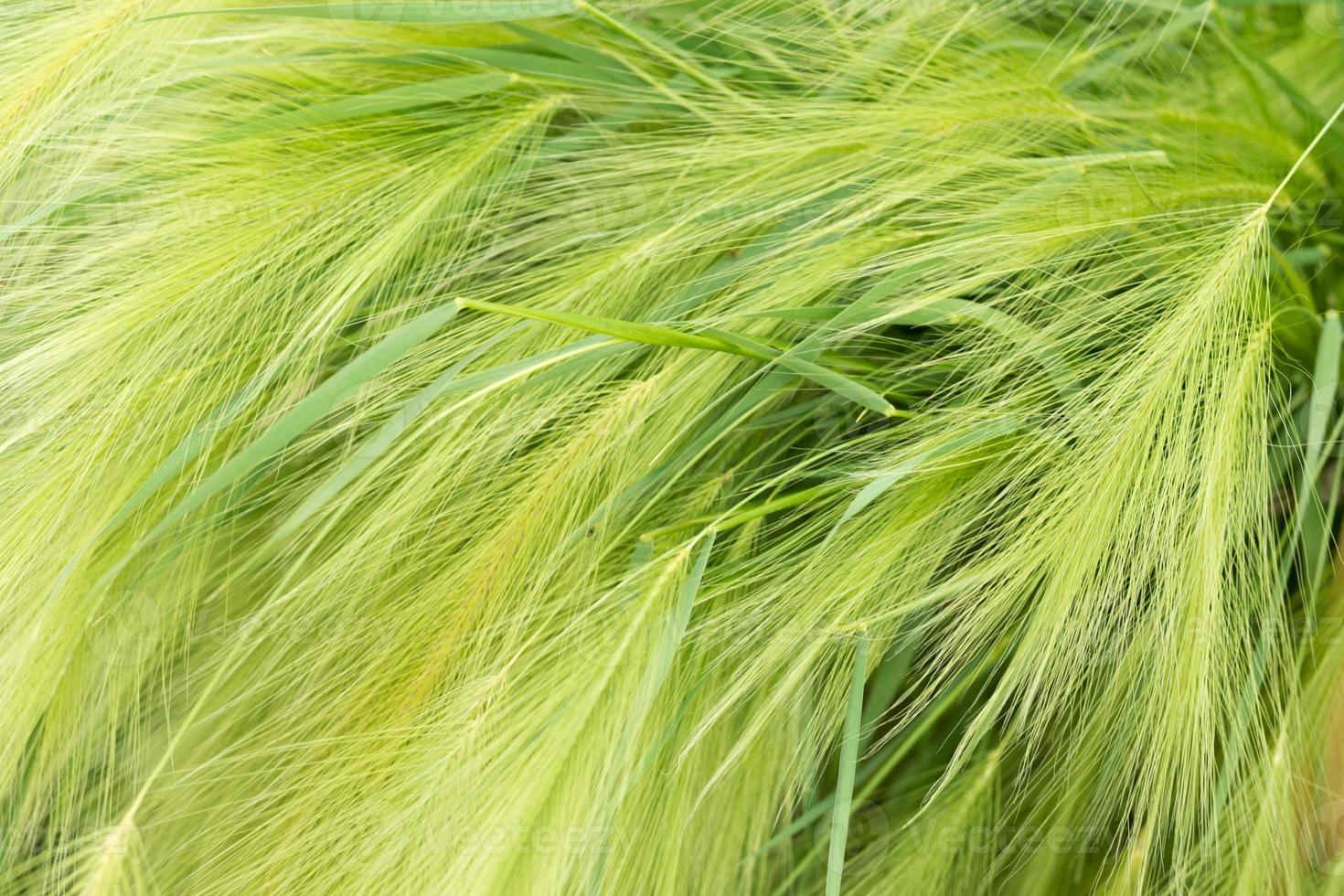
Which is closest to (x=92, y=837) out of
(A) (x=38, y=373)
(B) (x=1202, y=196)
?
(A) (x=38, y=373)

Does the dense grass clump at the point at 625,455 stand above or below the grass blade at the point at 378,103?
below

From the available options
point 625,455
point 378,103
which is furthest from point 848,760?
point 378,103

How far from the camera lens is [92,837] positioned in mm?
590

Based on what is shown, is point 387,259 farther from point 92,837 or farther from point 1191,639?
point 1191,639

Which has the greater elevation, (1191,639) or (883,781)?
(1191,639)

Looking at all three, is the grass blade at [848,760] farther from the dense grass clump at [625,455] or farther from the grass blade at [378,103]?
the grass blade at [378,103]

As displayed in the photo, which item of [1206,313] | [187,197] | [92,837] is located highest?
[187,197]

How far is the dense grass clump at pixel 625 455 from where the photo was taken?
22.1 inches

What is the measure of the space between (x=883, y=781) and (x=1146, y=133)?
0.54 metres

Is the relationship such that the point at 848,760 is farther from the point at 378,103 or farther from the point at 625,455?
the point at 378,103

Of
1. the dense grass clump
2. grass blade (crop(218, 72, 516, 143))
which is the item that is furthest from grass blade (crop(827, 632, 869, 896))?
grass blade (crop(218, 72, 516, 143))

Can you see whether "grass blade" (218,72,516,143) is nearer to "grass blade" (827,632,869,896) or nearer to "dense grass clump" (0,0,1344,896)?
"dense grass clump" (0,0,1344,896)

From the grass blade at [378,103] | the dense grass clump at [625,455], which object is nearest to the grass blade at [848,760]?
the dense grass clump at [625,455]

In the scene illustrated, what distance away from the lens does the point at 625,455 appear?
639 millimetres
